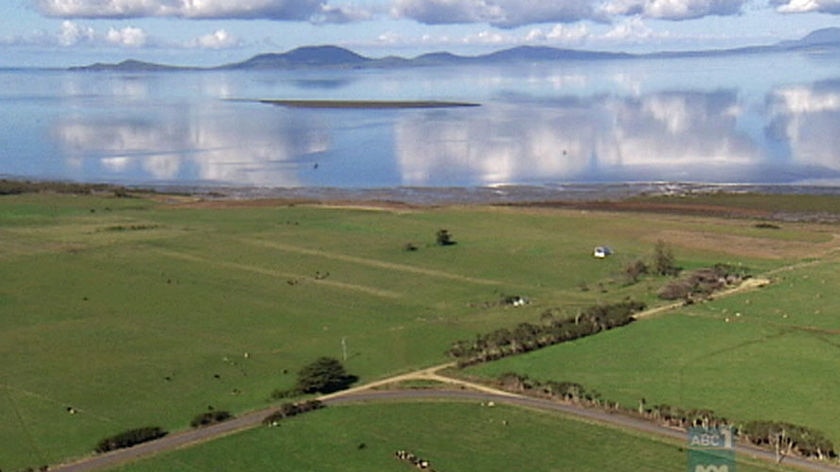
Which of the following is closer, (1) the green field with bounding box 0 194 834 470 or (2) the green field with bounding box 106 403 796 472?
(2) the green field with bounding box 106 403 796 472

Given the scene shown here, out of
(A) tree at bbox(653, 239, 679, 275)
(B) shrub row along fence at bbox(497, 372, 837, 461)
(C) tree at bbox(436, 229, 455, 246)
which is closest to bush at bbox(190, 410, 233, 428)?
(B) shrub row along fence at bbox(497, 372, 837, 461)

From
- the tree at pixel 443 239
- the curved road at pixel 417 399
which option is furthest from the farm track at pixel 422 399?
the tree at pixel 443 239

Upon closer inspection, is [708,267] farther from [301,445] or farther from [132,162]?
[132,162]

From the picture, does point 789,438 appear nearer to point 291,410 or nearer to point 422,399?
point 422,399

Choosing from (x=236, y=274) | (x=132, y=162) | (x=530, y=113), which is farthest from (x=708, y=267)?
(x=530, y=113)

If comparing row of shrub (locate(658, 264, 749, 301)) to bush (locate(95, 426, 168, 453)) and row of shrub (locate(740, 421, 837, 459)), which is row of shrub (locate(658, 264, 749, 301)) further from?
bush (locate(95, 426, 168, 453))

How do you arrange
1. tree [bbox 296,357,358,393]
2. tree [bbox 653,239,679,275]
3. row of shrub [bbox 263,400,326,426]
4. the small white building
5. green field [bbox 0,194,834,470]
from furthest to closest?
the small white building, tree [bbox 653,239,679,275], green field [bbox 0,194,834,470], tree [bbox 296,357,358,393], row of shrub [bbox 263,400,326,426]

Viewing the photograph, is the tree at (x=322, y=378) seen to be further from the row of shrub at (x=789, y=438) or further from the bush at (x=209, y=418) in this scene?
the row of shrub at (x=789, y=438)
